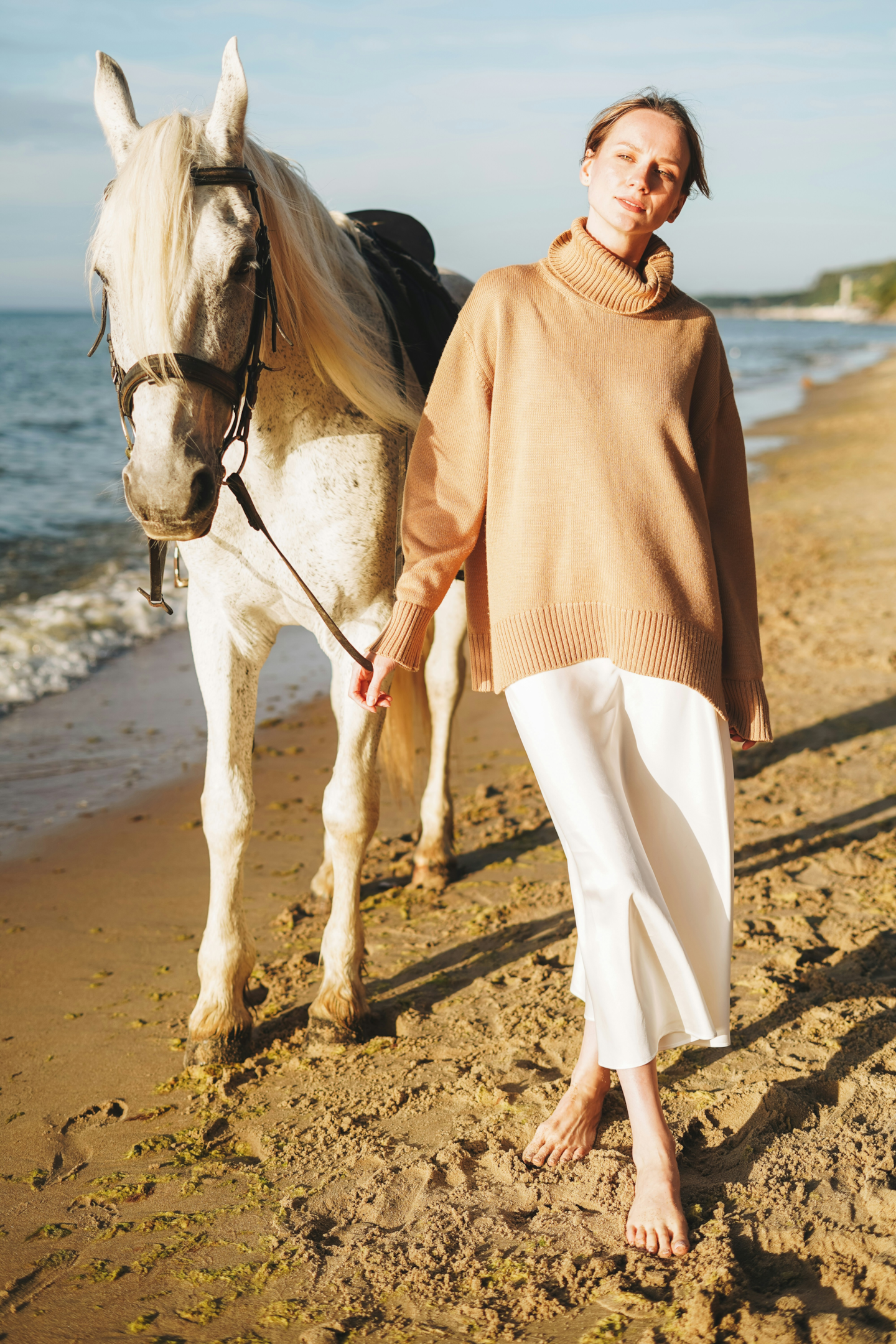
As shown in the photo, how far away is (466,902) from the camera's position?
347cm

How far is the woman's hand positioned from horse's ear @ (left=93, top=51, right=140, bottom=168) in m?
1.22

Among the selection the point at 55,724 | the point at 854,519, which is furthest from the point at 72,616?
the point at 854,519

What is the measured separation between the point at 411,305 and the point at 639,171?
3.95 feet

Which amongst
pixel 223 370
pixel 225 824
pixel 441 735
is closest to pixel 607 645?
pixel 223 370

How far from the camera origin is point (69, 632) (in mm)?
6586

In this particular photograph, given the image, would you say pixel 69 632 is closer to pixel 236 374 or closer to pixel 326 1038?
pixel 326 1038

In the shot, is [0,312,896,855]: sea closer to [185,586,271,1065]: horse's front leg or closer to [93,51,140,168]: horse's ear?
[185,586,271,1065]: horse's front leg

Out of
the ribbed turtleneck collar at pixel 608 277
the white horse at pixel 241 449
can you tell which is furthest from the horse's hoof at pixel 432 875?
the ribbed turtleneck collar at pixel 608 277

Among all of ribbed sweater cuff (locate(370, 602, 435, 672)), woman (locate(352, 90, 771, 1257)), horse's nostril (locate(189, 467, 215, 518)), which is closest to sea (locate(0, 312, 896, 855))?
horse's nostril (locate(189, 467, 215, 518))

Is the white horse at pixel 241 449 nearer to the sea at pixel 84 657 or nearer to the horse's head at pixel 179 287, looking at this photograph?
the horse's head at pixel 179 287

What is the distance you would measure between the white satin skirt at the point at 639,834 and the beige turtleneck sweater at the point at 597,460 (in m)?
0.07

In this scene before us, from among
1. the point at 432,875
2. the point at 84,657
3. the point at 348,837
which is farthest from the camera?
the point at 84,657

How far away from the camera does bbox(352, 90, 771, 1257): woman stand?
1.88 metres

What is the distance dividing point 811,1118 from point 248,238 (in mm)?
2232
